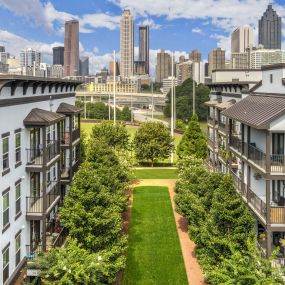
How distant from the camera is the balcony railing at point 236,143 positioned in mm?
29325

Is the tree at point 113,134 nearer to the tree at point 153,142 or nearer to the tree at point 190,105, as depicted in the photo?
the tree at point 153,142

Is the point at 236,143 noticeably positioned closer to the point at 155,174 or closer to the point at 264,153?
the point at 264,153

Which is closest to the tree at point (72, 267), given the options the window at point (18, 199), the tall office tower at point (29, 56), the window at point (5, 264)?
the window at point (5, 264)

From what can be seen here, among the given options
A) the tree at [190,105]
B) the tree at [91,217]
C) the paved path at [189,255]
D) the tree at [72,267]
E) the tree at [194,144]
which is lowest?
the paved path at [189,255]

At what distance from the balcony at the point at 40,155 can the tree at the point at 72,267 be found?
6.62 metres

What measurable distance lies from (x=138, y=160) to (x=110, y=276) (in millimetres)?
38713

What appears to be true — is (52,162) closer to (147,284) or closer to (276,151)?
(147,284)

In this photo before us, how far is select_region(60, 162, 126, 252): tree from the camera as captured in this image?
70.8 ft

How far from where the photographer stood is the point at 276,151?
23.4 m

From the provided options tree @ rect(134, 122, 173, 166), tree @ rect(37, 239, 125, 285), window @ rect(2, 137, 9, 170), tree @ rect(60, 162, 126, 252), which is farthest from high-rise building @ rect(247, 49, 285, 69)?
tree @ rect(37, 239, 125, 285)

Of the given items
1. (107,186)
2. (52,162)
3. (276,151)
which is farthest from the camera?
(107,186)

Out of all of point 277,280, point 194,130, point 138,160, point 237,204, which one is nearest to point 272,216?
point 237,204

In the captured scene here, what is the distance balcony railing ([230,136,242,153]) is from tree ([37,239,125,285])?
13727mm

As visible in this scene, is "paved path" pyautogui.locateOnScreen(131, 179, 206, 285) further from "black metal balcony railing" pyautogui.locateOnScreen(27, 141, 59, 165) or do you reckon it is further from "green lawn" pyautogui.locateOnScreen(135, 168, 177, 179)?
"green lawn" pyautogui.locateOnScreen(135, 168, 177, 179)
